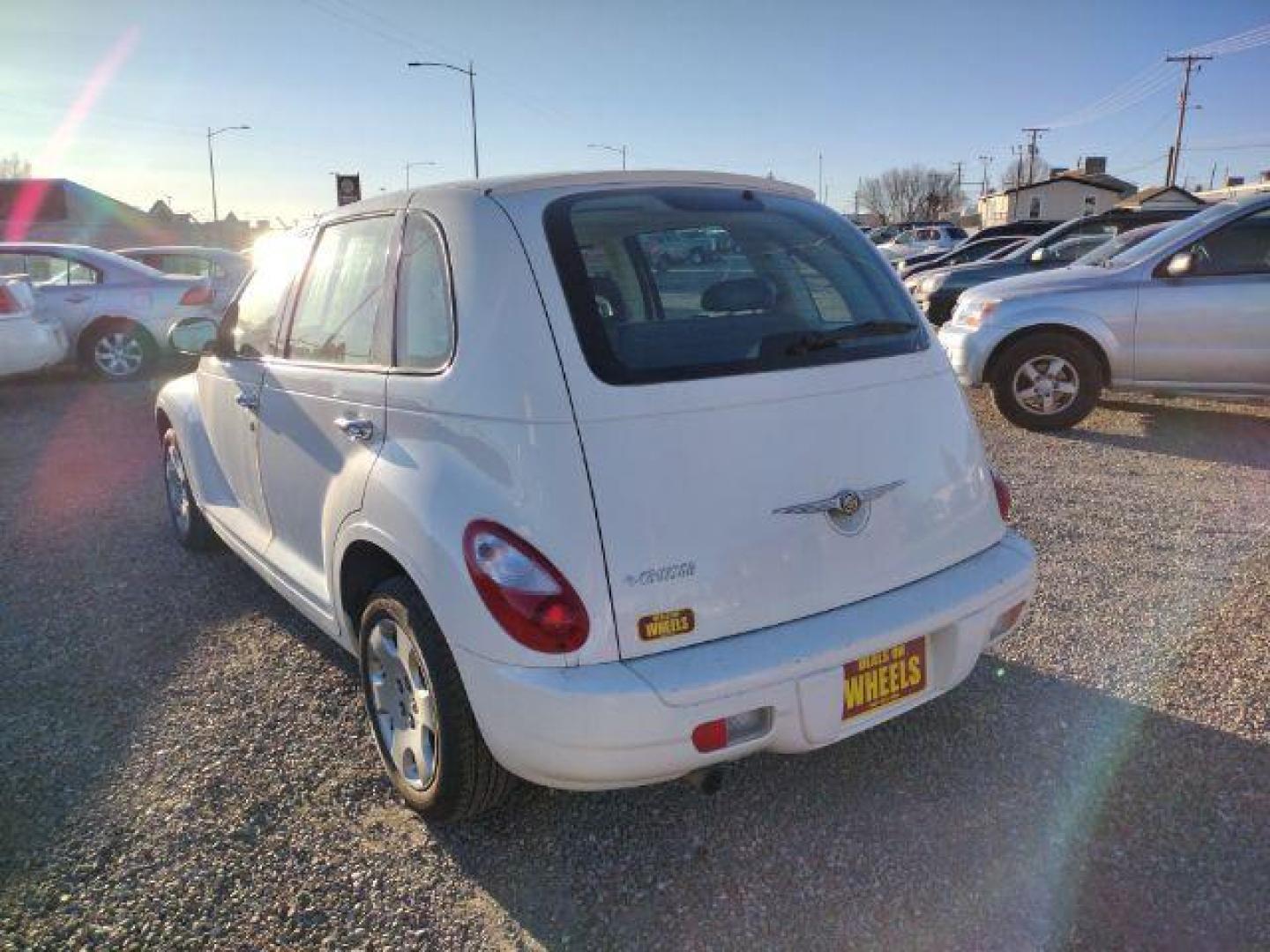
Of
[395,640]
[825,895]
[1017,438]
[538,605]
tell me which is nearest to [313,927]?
[395,640]

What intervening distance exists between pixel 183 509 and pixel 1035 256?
30.1ft

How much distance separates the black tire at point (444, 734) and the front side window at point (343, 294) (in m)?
0.77

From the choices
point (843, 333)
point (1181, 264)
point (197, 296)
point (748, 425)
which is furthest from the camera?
point (197, 296)

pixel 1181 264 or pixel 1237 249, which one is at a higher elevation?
pixel 1237 249

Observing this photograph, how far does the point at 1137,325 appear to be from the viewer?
674 centimetres

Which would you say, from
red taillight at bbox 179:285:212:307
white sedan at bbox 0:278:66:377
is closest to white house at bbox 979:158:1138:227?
red taillight at bbox 179:285:212:307

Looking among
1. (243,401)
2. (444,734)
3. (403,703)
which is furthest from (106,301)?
(444,734)

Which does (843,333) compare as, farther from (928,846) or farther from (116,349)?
(116,349)

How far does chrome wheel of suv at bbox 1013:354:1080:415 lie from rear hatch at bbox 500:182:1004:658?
477 centimetres

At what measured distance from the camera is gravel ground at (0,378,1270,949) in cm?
223

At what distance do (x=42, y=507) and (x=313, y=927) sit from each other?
469cm

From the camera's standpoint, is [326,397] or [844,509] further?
[326,397]

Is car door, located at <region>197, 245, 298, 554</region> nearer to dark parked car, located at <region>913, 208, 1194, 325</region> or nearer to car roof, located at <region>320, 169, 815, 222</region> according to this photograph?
car roof, located at <region>320, 169, 815, 222</region>

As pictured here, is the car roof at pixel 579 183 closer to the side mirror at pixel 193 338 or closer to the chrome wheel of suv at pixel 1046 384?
the side mirror at pixel 193 338
